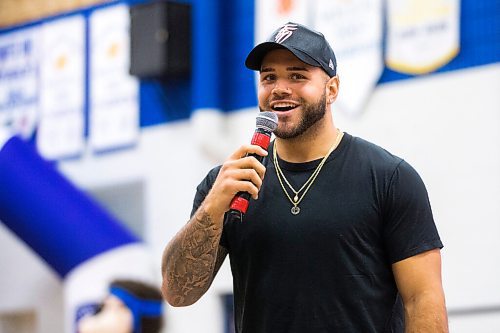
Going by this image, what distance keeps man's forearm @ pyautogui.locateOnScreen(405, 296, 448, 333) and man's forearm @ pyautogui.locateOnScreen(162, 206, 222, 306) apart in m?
0.57

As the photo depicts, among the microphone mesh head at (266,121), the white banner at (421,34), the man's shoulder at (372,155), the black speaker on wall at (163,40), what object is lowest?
the man's shoulder at (372,155)

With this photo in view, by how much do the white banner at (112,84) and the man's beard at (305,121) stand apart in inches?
216

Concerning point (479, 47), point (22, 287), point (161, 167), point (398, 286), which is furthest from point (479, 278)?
point (22, 287)

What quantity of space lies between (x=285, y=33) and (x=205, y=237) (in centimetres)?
61

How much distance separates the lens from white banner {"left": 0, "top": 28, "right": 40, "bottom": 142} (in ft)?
30.6

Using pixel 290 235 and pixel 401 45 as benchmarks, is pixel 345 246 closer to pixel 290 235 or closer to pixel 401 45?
pixel 290 235

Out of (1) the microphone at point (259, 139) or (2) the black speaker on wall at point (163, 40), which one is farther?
(2) the black speaker on wall at point (163, 40)

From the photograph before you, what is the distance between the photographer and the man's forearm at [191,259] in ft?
9.59

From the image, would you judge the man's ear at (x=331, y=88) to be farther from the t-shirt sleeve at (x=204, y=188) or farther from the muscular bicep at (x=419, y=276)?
the muscular bicep at (x=419, y=276)

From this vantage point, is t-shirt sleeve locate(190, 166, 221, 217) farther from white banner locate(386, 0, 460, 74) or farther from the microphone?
white banner locate(386, 0, 460, 74)

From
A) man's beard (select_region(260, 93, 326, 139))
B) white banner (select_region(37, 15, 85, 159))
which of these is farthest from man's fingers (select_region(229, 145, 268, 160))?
white banner (select_region(37, 15, 85, 159))

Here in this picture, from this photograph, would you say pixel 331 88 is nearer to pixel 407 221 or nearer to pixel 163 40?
pixel 407 221

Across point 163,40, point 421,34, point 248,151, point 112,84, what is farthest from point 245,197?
point 112,84

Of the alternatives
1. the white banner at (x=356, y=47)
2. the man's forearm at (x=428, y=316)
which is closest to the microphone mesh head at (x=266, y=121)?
the man's forearm at (x=428, y=316)
